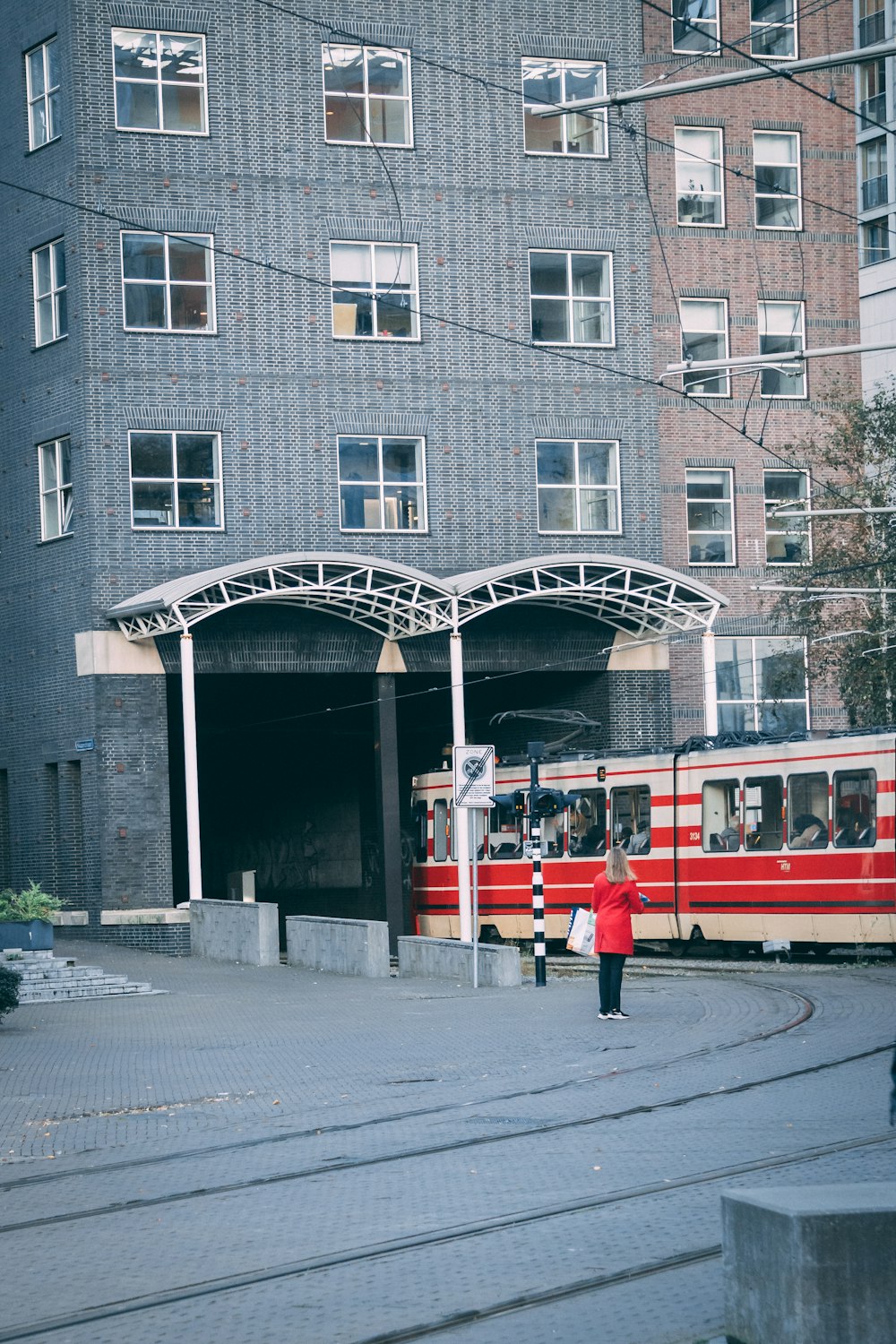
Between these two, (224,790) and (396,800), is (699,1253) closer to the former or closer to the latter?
(396,800)

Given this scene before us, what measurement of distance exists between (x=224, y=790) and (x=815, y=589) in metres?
16.5

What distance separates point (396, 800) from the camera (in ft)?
113

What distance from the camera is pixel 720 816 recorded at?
28859 mm

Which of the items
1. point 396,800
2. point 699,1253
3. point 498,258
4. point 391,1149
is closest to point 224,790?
point 396,800

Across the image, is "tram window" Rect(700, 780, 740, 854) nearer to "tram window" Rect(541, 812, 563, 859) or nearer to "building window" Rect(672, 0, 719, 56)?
"tram window" Rect(541, 812, 563, 859)

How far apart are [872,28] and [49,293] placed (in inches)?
854

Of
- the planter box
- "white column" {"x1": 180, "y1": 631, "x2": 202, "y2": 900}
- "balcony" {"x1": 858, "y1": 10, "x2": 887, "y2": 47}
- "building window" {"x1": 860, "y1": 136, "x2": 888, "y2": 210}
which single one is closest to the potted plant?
the planter box

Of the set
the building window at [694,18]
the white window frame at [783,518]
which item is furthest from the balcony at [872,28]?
the white window frame at [783,518]

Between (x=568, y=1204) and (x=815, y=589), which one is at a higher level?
(x=815, y=589)

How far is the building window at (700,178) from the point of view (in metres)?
40.3

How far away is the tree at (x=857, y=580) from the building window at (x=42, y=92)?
1514 centimetres

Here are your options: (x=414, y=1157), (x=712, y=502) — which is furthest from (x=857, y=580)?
(x=414, y=1157)

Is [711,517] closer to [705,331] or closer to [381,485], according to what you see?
[705,331]

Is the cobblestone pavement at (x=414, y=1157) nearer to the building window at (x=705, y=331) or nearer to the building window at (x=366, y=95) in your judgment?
the building window at (x=366, y=95)
